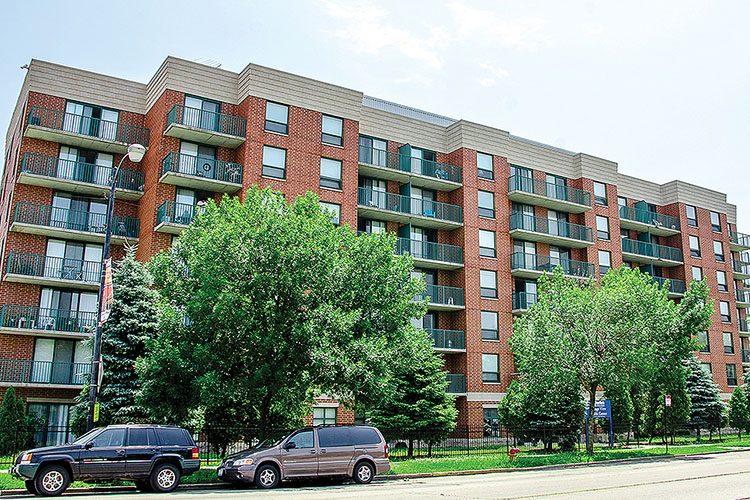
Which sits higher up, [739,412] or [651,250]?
[651,250]

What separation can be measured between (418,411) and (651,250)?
3243cm

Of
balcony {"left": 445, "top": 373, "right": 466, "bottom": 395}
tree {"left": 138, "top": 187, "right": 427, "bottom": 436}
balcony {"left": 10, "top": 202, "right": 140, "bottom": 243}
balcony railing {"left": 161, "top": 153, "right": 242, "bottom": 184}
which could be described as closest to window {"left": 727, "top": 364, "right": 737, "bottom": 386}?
balcony {"left": 445, "top": 373, "right": 466, "bottom": 395}

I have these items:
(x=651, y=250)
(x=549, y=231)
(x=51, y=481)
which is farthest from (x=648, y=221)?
(x=51, y=481)

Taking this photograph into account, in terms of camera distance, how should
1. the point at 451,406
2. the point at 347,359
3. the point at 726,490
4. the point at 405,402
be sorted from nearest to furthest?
the point at 726,490 → the point at 347,359 → the point at 405,402 → the point at 451,406

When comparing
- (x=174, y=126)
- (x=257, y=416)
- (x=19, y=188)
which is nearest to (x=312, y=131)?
(x=174, y=126)

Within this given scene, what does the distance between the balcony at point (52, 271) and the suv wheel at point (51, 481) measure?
18.2m

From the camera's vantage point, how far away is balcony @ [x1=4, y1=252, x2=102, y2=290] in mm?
33062

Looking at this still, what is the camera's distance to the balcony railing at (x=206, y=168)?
35697mm

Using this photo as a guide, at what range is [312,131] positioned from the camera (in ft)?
129

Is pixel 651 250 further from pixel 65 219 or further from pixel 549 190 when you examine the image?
pixel 65 219

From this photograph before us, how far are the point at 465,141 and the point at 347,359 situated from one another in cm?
2717

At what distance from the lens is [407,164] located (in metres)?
43.6

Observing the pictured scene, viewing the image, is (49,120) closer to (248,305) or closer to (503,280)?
(248,305)

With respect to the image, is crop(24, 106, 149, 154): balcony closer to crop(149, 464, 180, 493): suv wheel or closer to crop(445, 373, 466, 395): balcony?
crop(149, 464, 180, 493): suv wheel
